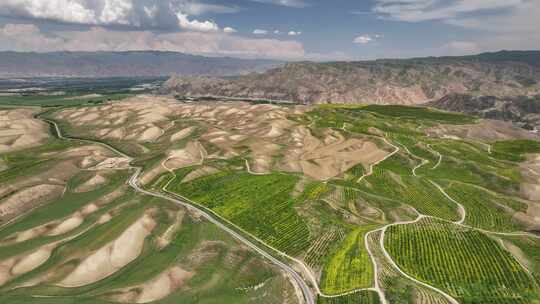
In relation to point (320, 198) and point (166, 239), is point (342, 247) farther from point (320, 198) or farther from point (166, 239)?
point (166, 239)

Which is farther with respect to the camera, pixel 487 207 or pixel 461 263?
pixel 487 207

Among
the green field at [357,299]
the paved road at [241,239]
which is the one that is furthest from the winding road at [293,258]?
the green field at [357,299]

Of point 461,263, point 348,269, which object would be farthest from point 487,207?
point 348,269

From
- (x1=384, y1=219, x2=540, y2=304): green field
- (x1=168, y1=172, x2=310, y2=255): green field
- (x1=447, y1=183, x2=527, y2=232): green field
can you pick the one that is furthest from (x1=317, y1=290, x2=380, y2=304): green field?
(x1=447, y1=183, x2=527, y2=232): green field

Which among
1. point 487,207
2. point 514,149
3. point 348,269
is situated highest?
point 348,269

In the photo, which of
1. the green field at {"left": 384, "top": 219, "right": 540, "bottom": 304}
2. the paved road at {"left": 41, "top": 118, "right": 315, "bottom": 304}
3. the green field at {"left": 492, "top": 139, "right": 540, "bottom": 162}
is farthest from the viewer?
the green field at {"left": 492, "top": 139, "right": 540, "bottom": 162}

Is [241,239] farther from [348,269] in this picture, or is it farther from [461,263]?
[461,263]

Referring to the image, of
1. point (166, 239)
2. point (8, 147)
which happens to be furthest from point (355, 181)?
point (8, 147)

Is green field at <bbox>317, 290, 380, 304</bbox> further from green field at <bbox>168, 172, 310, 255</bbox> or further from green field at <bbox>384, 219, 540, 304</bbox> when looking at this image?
green field at <bbox>168, 172, 310, 255</bbox>

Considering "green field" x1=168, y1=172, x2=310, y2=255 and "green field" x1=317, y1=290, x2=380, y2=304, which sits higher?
"green field" x1=317, y1=290, x2=380, y2=304
